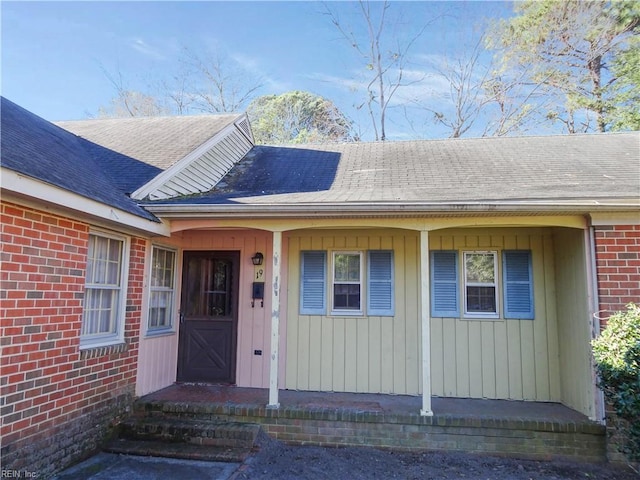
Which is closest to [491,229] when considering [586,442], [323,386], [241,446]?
[586,442]

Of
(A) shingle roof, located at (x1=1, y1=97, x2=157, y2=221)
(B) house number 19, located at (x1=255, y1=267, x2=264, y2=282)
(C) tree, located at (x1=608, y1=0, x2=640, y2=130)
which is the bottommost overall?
(B) house number 19, located at (x1=255, y1=267, x2=264, y2=282)

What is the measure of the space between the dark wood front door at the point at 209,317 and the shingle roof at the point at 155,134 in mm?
1685

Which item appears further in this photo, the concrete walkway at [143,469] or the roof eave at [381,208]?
the roof eave at [381,208]

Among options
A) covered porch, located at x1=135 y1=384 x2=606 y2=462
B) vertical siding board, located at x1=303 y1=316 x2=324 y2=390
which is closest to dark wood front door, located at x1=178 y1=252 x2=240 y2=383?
covered porch, located at x1=135 y1=384 x2=606 y2=462

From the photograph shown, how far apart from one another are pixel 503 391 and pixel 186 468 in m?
4.29

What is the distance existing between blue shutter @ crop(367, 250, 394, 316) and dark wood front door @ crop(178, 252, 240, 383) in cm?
213

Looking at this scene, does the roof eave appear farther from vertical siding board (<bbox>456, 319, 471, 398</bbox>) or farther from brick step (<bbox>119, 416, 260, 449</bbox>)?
brick step (<bbox>119, 416, 260, 449</bbox>)

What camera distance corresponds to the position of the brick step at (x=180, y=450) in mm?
4445

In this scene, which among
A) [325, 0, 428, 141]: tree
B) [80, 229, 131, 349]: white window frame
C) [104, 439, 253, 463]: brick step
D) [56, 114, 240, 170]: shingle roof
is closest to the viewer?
[104, 439, 253, 463]: brick step

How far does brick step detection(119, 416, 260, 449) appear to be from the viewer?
473cm

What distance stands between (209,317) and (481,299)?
423cm

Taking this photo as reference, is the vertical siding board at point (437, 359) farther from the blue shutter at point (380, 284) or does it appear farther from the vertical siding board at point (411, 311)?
the blue shutter at point (380, 284)

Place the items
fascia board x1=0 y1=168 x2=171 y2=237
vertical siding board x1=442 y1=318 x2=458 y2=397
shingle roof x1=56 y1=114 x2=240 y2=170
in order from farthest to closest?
shingle roof x1=56 y1=114 x2=240 y2=170
vertical siding board x1=442 y1=318 x2=458 y2=397
fascia board x1=0 y1=168 x2=171 y2=237

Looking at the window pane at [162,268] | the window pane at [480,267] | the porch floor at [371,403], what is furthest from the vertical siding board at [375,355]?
the window pane at [162,268]
